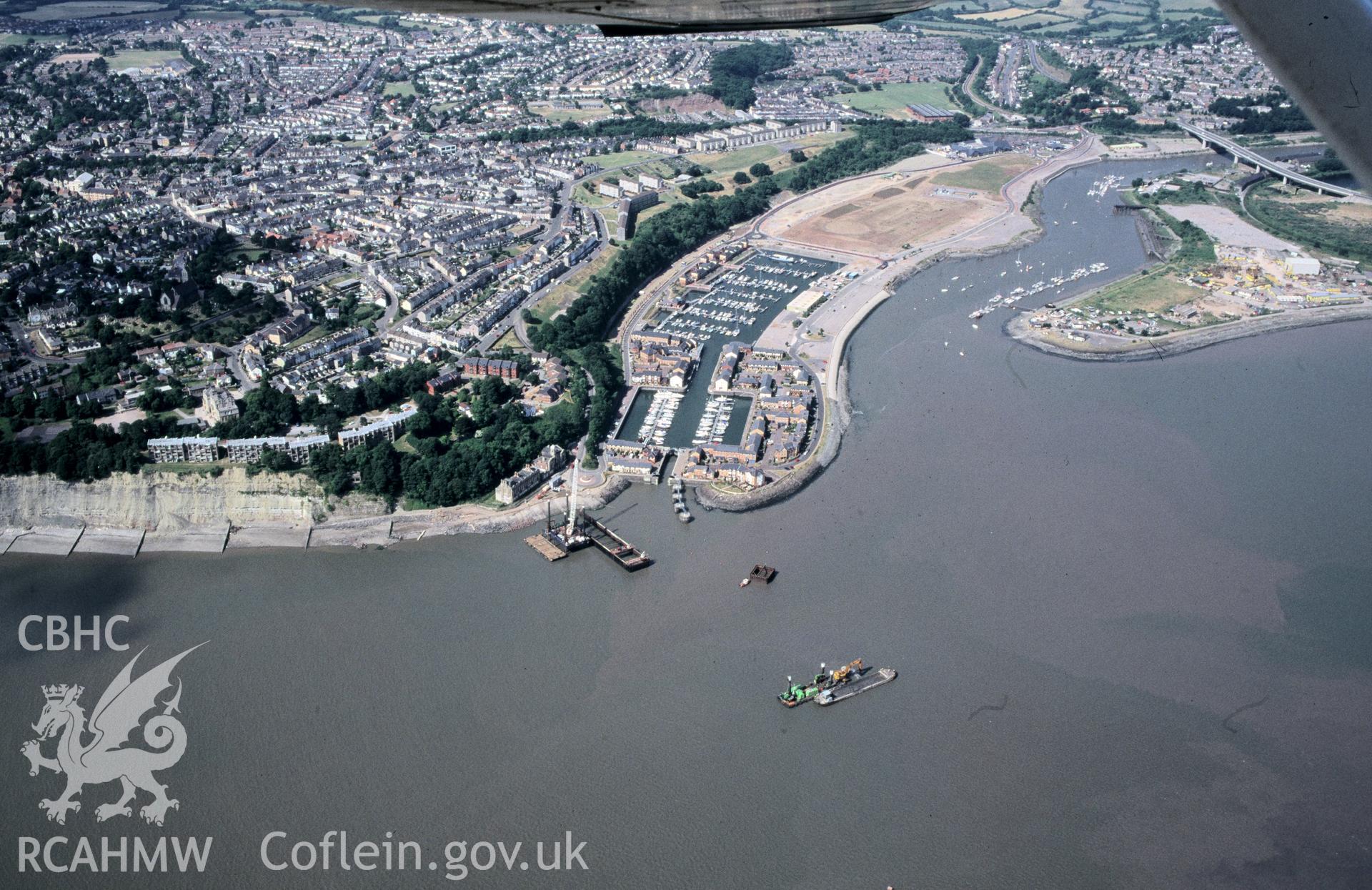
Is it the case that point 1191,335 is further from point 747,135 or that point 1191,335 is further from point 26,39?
point 26,39

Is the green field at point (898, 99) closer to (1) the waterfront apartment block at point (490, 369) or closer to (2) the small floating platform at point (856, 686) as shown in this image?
A: (1) the waterfront apartment block at point (490, 369)

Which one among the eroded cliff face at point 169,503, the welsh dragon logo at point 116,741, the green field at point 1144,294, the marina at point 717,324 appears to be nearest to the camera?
the welsh dragon logo at point 116,741

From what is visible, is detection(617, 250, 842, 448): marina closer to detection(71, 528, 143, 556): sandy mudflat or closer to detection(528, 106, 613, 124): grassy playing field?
detection(71, 528, 143, 556): sandy mudflat

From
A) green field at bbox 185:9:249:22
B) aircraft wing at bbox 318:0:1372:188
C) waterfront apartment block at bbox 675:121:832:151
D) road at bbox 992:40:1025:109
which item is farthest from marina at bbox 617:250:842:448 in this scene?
green field at bbox 185:9:249:22

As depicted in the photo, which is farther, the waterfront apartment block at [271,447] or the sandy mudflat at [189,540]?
the waterfront apartment block at [271,447]

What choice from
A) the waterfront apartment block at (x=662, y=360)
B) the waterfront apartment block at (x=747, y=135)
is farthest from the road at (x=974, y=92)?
the waterfront apartment block at (x=662, y=360)
